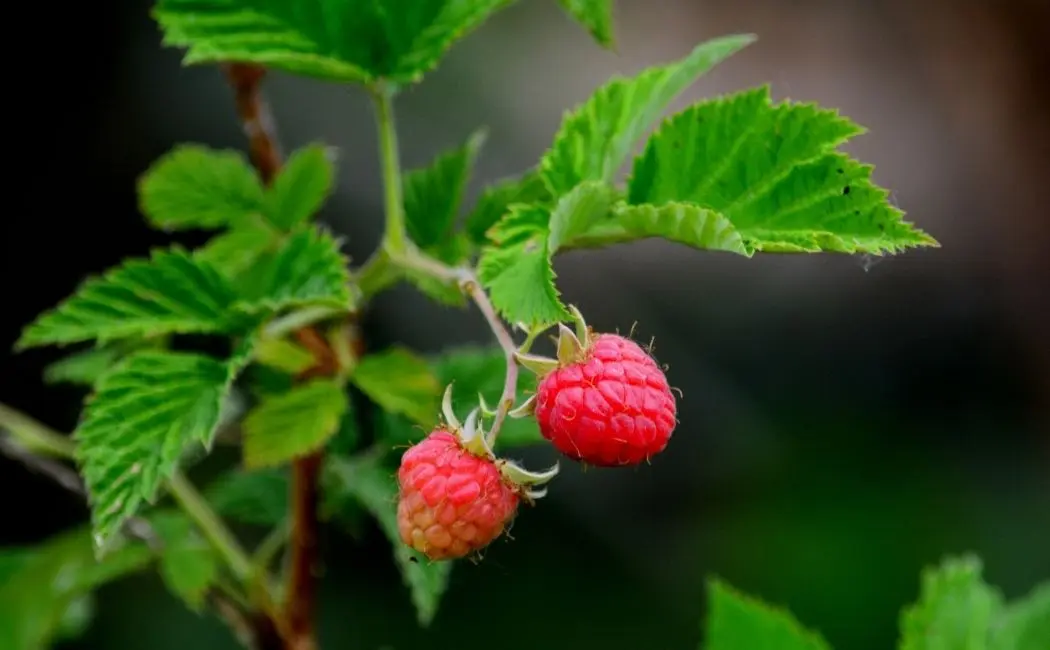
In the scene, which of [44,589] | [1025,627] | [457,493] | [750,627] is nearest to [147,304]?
→ [457,493]

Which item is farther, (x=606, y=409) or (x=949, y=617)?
(x=949, y=617)

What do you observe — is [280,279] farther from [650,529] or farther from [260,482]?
[650,529]

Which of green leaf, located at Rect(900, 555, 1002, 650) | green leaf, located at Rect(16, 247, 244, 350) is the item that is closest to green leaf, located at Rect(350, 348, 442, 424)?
green leaf, located at Rect(16, 247, 244, 350)

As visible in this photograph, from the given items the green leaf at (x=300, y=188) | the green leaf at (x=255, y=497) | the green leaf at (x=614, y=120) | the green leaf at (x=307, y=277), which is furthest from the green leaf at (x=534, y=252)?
the green leaf at (x=255, y=497)

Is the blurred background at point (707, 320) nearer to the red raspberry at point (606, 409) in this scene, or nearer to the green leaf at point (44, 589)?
the green leaf at point (44, 589)

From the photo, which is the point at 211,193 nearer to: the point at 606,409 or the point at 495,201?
the point at 495,201

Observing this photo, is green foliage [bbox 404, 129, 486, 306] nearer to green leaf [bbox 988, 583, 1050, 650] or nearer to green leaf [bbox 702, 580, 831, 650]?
green leaf [bbox 702, 580, 831, 650]
